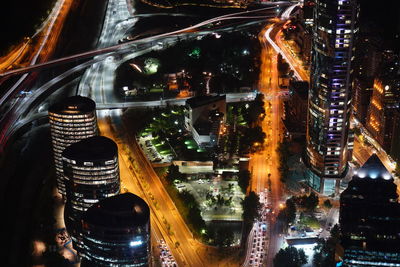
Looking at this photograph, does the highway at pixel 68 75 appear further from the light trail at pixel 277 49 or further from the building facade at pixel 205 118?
the building facade at pixel 205 118

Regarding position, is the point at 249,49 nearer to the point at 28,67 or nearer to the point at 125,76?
the point at 125,76

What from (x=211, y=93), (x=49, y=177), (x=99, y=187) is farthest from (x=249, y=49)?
(x=99, y=187)

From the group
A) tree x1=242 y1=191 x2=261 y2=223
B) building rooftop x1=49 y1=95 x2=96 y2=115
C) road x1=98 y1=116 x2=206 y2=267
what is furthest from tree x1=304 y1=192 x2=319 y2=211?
building rooftop x1=49 y1=95 x2=96 y2=115

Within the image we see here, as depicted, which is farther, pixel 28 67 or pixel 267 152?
pixel 28 67

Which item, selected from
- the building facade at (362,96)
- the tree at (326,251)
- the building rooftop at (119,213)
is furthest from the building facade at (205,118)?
the building rooftop at (119,213)

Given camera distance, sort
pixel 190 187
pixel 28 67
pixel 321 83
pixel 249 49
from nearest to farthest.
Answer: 1. pixel 321 83
2. pixel 190 187
3. pixel 28 67
4. pixel 249 49

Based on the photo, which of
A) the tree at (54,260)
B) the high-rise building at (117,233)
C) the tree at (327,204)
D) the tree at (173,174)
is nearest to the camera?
the high-rise building at (117,233)
